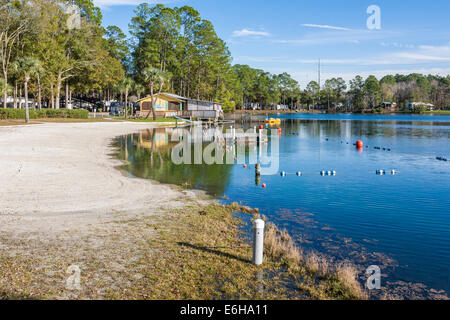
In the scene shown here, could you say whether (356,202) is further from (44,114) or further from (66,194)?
(44,114)

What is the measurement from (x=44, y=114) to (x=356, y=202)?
185 feet

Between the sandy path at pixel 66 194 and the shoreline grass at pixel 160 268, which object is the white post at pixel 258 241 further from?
the sandy path at pixel 66 194

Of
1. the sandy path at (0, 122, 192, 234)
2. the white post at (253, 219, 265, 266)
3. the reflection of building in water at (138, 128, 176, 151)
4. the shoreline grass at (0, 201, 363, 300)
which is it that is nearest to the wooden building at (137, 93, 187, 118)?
the reflection of building in water at (138, 128, 176, 151)

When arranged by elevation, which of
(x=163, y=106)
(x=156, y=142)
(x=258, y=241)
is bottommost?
(x=258, y=241)

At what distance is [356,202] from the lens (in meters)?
15.4

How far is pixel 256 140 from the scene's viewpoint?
38.9m

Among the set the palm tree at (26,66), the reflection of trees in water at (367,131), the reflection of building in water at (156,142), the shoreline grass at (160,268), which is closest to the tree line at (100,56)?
the palm tree at (26,66)

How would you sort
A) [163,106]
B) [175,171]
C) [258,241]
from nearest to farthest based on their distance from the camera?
[258,241], [175,171], [163,106]

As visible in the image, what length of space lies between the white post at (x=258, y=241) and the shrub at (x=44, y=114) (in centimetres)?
5463

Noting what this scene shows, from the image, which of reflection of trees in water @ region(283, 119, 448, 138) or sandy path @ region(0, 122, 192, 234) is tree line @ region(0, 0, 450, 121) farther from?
sandy path @ region(0, 122, 192, 234)

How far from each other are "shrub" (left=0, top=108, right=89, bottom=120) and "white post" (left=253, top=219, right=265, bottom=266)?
54633mm

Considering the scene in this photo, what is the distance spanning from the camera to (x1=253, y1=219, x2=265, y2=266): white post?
773 cm

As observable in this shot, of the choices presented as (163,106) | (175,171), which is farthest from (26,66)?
(175,171)

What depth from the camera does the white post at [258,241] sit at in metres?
7.73
